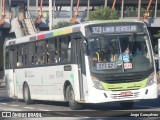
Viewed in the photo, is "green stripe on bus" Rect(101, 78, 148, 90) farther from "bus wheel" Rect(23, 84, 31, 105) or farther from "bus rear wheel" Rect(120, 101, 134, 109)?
"bus wheel" Rect(23, 84, 31, 105)

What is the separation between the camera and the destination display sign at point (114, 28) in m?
20.7

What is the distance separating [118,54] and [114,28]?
0.96 meters

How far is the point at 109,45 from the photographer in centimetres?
2044

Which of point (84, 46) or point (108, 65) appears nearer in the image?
point (108, 65)

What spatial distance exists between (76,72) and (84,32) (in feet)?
4.83

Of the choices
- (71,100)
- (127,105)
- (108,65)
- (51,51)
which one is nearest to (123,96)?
(108,65)

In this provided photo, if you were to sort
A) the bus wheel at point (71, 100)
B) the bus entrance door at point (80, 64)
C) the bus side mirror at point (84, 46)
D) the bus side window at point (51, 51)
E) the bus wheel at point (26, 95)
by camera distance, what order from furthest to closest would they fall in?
1. the bus wheel at point (26, 95)
2. the bus side window at point (51, 51)
3. the bus wheel at point (71, 100)
4. the bus entrance door at point (80, 64)
5. the bus side mirror at point (84, 46)

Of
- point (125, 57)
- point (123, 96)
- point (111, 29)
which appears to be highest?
point (111, 29)

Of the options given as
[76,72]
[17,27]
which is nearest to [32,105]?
[76,72]

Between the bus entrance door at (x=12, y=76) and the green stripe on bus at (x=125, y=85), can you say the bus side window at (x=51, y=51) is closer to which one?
the green stripe on bus at (x=125, y=85)

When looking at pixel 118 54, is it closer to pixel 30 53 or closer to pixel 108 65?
pixel 108 65

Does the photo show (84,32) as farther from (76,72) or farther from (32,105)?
(32,105)

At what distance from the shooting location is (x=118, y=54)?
20359mm

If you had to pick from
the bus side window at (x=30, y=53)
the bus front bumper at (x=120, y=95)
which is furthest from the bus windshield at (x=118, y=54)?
the bus side window at (x=30, y=53)
